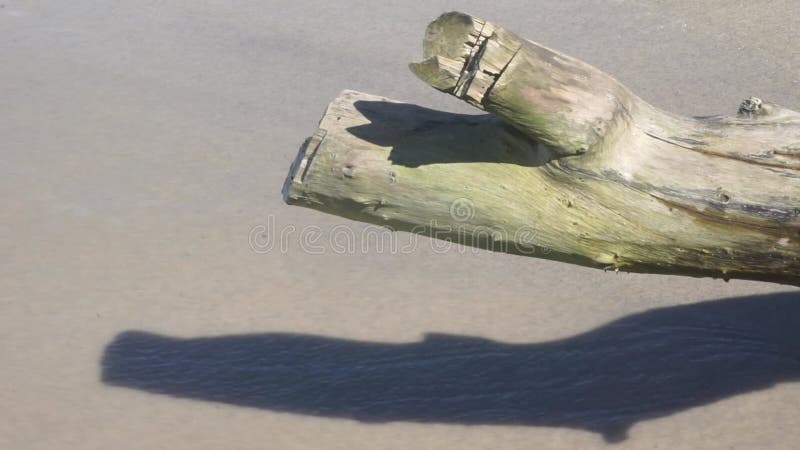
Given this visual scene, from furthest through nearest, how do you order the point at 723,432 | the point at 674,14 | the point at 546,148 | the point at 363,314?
1. the point at 674,14
2. the point at 363,314
3. the point at 723,432
4. the point at 546,148

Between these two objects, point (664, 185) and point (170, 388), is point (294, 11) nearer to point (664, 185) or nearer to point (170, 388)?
point (170, 388)

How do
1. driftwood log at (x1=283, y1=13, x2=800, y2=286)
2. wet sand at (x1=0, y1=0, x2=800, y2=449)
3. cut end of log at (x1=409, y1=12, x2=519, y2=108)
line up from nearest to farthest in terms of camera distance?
cut end of log at (x1=409, y1=12, x2=519, y2=108)
driftwood log at (x1=283, y1=13, x2=800, y2=286)
wet sand at (x1=0, y1=0, x2=800, y2=449)

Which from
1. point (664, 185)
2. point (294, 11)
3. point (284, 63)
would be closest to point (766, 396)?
point (664, 185)

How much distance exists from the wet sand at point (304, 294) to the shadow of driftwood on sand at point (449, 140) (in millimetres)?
1106

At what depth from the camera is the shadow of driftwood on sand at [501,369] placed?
3.31 metres

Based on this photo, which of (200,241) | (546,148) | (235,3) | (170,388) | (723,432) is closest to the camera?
(546,148)

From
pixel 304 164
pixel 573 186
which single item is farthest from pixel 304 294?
pixel 573 186

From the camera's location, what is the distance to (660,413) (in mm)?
3252

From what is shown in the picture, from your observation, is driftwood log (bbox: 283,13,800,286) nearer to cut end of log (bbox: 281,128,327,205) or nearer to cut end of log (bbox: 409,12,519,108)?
cut end of log (bbox: 281,128,327,205)

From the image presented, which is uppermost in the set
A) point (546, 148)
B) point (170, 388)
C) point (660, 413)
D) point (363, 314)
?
point (546, 148)

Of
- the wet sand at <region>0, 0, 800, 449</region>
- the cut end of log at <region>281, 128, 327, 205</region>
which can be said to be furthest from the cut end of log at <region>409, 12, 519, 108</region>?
the wet sand at <region>0, 0, 800, 449</region>

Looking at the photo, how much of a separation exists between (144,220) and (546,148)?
229 cm

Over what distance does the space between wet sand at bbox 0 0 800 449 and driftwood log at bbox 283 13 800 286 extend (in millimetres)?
914

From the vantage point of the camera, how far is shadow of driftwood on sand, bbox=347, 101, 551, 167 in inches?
95.9
